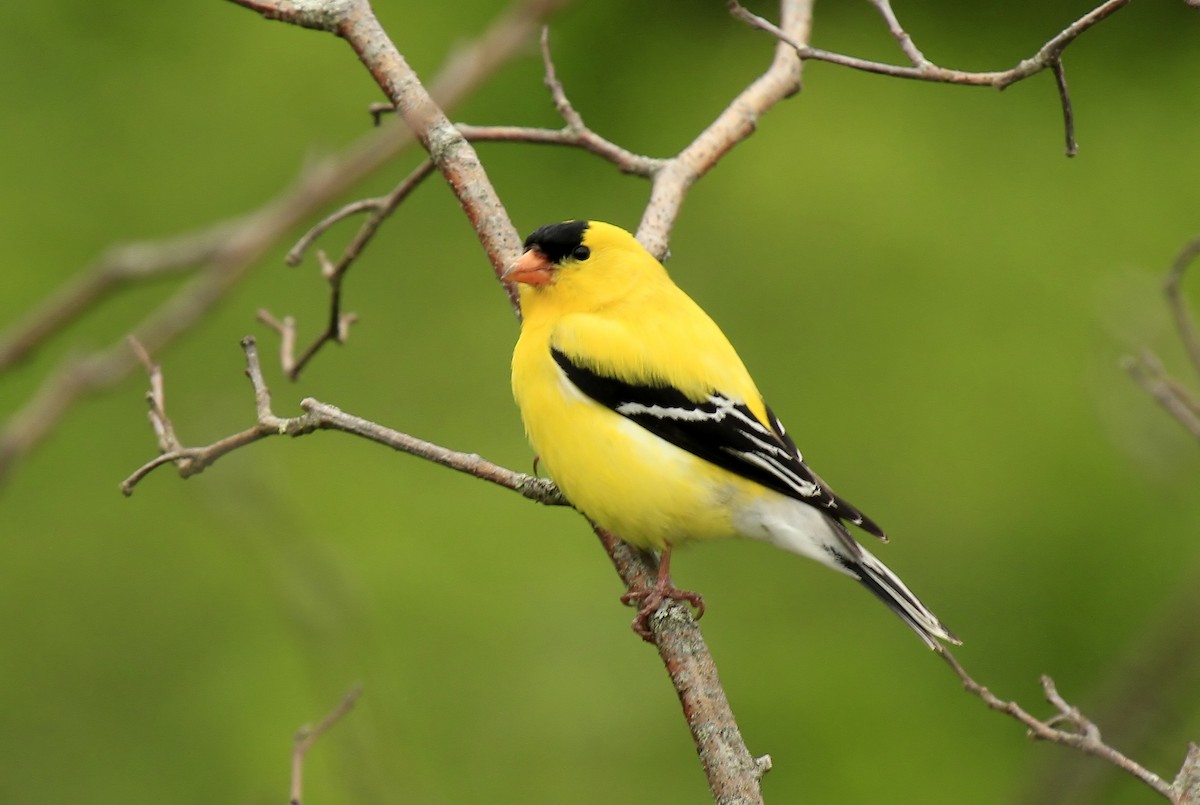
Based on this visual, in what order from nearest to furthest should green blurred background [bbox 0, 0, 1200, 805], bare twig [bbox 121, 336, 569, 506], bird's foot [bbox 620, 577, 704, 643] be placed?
bare twig [bbox 121, 336, 569, 506] < bird's foot [bbox 620, 577, 704, 643] < green blurred background [bbox 0, 0, 1200, 805]

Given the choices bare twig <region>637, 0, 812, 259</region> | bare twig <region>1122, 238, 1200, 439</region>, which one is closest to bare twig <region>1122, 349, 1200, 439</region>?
bare twig <region>1122, 238, 1200, 439</region>

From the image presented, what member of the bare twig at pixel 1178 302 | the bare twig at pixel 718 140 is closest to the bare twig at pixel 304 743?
the bare twig at pixel 718 140

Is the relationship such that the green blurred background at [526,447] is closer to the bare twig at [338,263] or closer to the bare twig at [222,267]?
the bare twig at [338,263]

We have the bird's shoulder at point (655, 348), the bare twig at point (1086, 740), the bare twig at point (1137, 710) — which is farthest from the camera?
the bird's shoulder at point (655, 348)

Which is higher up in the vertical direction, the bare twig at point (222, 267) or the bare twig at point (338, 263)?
the bare twig at point (338, 263)

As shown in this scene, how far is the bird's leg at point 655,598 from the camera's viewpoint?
179 centimetres

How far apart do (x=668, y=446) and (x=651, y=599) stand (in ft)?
0.87

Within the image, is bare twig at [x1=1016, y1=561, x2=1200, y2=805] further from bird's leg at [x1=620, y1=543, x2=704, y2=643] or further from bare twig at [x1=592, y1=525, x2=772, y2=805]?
bird's leg at [x1=620, y1=543, x2=704, y2=643]

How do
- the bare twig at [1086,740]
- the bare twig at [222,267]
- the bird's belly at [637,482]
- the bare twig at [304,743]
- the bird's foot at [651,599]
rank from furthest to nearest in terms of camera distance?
the bird's belly at [637,482] < the bird's foot at [651,599] < the bare twig at [304,743] < the bare twig at [1086,740] < the bare twig at [222,267]

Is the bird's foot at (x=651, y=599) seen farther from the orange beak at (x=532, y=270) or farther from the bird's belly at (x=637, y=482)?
the orange beak at (x=532, y=270)

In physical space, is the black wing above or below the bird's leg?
above

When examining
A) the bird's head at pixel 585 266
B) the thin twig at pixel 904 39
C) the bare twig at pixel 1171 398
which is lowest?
the bare twig at pixel 1171 398

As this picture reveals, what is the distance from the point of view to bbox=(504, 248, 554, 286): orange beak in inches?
80.1

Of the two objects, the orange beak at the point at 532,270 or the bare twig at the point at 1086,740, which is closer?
the bare twig at the point at 1086,740
